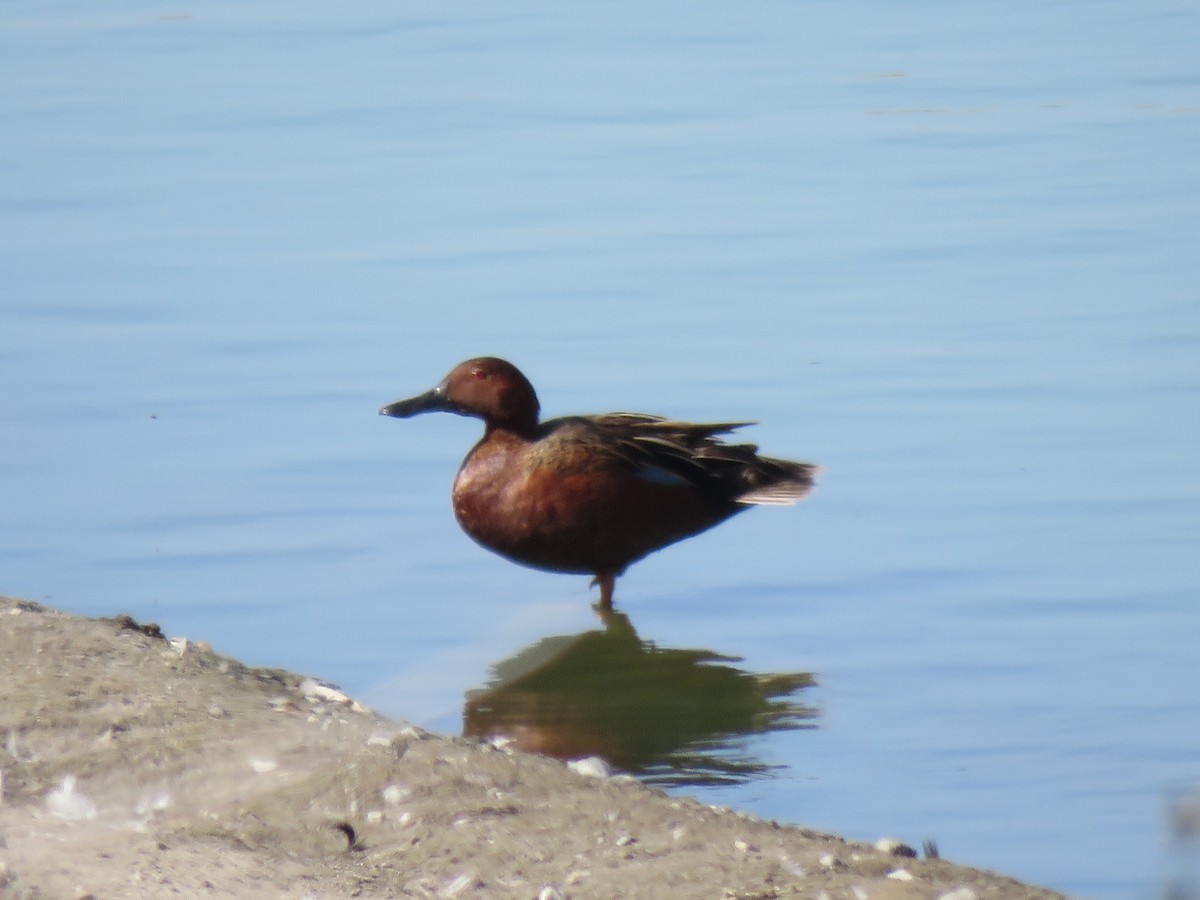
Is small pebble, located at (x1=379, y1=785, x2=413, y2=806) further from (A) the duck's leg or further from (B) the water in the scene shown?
(A) the duck's leg

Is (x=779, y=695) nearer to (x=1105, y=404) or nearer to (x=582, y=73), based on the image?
(x=1105, y=404)

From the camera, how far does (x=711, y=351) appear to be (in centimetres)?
909

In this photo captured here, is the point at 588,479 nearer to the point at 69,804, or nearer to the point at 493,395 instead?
the point at 493,395

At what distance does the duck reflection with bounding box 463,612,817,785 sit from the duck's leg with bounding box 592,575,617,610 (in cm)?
24

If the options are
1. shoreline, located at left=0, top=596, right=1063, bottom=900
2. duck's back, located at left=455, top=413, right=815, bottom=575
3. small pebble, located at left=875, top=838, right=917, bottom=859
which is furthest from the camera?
duck's back, located at left=455, top=413, right=815, bottom=575

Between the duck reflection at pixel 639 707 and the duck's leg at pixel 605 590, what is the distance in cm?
24

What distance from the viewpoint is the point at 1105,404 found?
27.2 ft

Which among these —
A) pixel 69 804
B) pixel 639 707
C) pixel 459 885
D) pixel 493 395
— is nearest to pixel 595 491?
pixel 493 395

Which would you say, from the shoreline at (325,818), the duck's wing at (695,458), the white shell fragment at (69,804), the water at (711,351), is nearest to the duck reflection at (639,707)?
the water at (711,351)

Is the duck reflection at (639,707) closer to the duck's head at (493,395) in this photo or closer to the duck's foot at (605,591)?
the duck's foot at (605,591)

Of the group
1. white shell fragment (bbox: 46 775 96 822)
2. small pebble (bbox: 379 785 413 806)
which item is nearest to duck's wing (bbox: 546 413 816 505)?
small pebble (bbox: 379 785 413 806)

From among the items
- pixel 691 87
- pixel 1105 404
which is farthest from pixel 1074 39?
pixel 1105 404

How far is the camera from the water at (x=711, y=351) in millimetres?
5801

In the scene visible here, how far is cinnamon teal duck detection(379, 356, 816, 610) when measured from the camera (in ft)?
21.7
